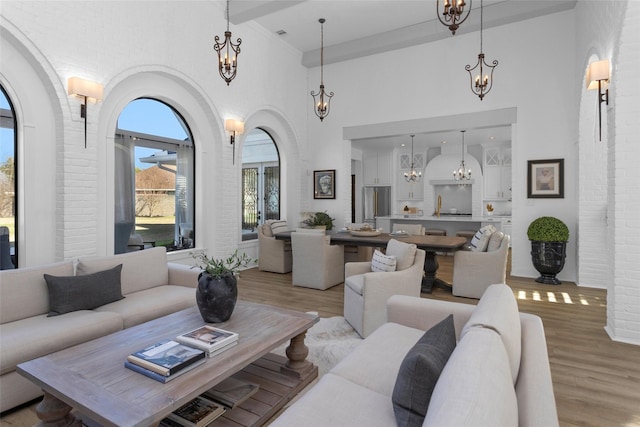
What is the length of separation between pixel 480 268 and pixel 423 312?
256 cm

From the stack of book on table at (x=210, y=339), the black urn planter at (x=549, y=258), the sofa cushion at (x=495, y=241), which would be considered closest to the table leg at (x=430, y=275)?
the sofa cushion at (x=495, y=241)

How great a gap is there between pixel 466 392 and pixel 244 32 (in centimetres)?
650

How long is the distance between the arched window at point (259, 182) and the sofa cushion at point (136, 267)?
3764 mm

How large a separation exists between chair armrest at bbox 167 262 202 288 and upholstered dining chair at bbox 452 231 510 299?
9.98 feet

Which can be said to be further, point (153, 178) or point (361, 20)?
point (361, 20)

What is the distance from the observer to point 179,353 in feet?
6.03

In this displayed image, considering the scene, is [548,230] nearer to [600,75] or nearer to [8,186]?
[600,75]

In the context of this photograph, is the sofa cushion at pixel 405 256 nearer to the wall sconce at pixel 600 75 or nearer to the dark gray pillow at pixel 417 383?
the dark gray pillow at pixel 417 383

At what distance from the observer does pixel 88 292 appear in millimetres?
2777

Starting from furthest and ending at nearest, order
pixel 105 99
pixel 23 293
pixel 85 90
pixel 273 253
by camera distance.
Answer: pixel 273 253, pixel 105 99, pixel 85 90, pixel 23 293

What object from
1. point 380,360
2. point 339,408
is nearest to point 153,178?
point 380,360

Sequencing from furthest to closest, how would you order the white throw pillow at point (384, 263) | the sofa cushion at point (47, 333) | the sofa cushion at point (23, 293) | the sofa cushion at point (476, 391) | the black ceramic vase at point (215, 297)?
the white throw pillow at point (384, 263)
the sofa cushion at point (23, 293)
the black ceramic vase at point (215, 297)
the sofa cushion at point (47, 333)
the sofa cushion at point (476, 391)

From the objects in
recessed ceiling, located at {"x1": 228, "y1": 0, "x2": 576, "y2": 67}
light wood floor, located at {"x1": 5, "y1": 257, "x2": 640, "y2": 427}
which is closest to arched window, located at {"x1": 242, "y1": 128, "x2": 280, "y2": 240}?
recessed ceiling, located at {"x1": 228, "y1": 0, "x2": 576, "y2": 67}

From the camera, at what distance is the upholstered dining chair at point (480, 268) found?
14.5 ft
